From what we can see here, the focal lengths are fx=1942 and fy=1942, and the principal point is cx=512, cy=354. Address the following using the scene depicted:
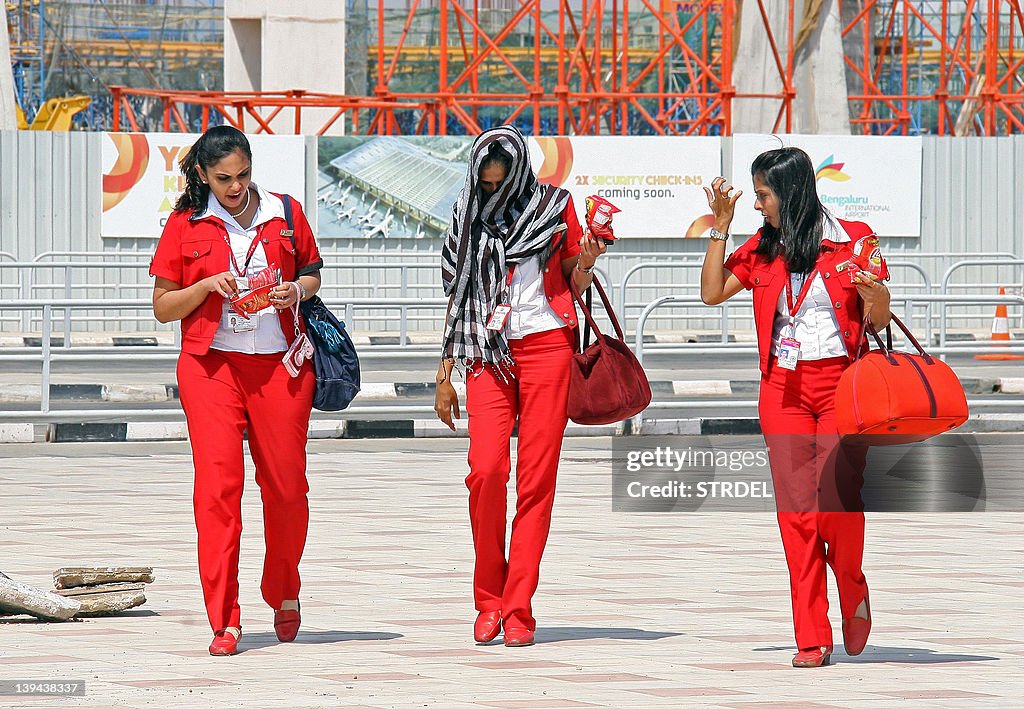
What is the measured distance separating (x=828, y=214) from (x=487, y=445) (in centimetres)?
134

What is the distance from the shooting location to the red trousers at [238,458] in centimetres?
616

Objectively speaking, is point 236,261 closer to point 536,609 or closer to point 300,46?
point 536,609

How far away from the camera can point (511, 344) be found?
6.44 metres

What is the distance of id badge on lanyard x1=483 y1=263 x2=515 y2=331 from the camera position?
637 cm

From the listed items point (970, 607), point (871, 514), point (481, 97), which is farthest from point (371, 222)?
point (970, 607)

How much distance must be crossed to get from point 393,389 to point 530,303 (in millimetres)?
10888

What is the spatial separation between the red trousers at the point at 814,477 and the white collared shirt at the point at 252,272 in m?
1.60

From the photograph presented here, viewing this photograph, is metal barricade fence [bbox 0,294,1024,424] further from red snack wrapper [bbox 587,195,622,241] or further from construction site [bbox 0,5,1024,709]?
red snack wrapper [bbox 587,195,622,241]

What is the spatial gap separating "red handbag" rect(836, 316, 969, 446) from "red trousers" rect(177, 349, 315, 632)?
5.78ft

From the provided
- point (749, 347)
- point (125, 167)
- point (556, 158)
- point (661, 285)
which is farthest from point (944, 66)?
point (749, 347)

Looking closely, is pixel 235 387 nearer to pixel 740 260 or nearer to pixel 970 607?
pixel 740 260

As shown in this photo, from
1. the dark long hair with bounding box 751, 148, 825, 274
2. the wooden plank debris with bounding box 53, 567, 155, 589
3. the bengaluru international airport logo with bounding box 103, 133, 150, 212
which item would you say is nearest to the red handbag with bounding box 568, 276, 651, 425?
the dark long hair with bounding box 751, 148, 825, 274

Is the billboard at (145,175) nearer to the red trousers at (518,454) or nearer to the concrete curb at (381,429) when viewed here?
the concrete curb at (381,429)

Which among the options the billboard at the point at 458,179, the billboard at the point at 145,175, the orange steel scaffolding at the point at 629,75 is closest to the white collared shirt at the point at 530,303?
the billboard at the point at 145,175
